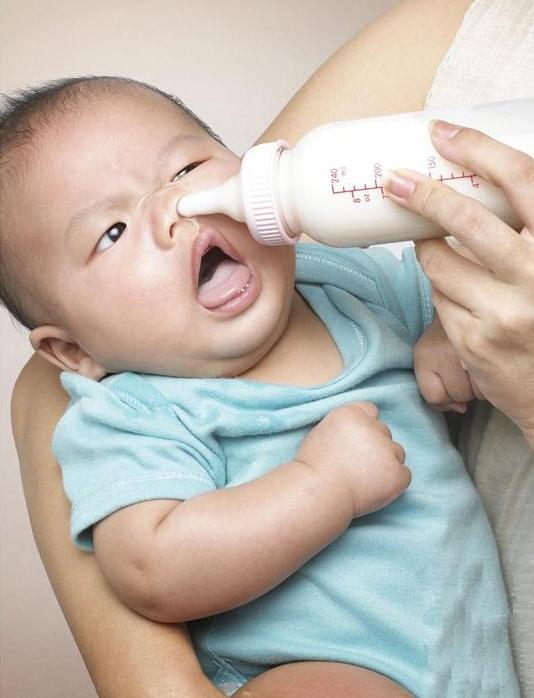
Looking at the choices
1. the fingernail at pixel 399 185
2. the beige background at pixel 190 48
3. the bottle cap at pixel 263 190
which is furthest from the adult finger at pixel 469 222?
the beige background at pixel 190 48

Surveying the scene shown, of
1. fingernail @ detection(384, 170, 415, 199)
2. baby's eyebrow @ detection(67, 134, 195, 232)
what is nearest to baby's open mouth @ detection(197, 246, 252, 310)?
baby's eyebrow @ detection(67, 134, 195, 232)

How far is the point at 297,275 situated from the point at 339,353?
0.38 feet

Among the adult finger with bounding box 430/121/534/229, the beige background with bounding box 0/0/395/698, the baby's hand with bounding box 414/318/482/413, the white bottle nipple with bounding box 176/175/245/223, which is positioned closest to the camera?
the adult finger with bounding box 430/121/534/229

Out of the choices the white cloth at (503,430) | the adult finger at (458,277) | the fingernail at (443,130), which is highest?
the fingernail at (443,130)

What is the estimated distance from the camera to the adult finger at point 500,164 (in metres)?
0.84

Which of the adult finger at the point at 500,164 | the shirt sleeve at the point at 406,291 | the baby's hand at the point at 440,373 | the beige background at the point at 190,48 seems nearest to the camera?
the adult finger at the point at 500,164

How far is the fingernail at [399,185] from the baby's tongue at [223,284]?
8.3 inches

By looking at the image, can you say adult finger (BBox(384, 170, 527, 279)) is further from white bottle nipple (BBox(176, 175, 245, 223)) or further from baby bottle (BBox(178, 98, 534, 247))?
white bottle nipple (BBox(176, 175, 245, 223))

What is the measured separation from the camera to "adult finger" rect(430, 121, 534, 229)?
2.76 ft

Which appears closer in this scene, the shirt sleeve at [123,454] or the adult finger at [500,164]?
the adult finger at [500,164]

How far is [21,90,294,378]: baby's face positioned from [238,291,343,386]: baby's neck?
0.02 meters

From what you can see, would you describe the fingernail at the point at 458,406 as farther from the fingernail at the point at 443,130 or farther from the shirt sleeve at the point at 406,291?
the fingernail at the point at 443,130

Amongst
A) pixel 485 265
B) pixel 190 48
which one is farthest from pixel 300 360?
pixel 190 48

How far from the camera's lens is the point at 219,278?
1081 millimetres
